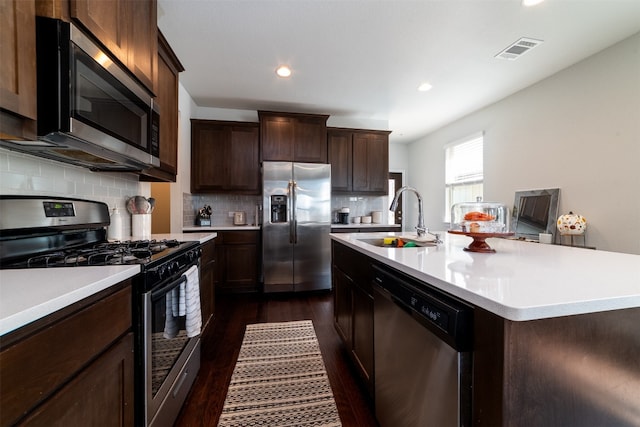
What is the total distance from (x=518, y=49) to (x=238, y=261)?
3.86 metres

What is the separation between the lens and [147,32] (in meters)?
1.60

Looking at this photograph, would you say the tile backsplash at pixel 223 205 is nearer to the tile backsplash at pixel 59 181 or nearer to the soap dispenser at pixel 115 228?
the tile backsplash at pixel 59 181

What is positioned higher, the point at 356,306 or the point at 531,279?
the point at 531,279

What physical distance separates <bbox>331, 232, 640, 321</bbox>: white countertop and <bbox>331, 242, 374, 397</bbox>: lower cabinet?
302mm

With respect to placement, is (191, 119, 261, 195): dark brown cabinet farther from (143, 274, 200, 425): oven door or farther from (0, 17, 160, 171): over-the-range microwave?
(143, 274, 200, 425): oven door

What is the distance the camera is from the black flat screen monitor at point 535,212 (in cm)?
300

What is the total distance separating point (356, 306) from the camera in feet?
5.47

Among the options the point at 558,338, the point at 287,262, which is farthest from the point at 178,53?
the point at 558,338

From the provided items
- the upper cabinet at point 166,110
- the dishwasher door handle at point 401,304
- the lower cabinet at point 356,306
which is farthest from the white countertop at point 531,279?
the upper cabinet at point 166,110

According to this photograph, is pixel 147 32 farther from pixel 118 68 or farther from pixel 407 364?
pixel 407 364

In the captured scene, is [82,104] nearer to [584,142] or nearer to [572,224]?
[572,224]

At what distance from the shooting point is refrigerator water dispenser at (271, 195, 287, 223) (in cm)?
346

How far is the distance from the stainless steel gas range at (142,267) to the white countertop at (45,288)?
0.10 m

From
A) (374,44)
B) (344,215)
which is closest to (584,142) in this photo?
(374,44)
